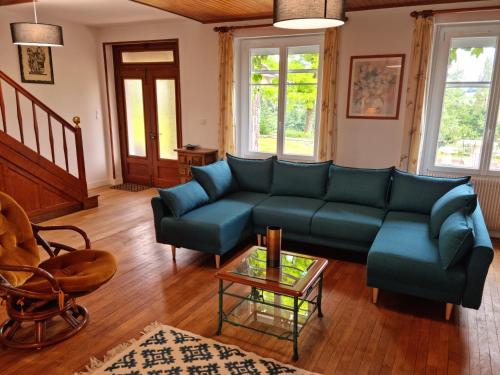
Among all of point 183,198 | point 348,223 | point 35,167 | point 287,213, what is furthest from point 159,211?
point 35,167

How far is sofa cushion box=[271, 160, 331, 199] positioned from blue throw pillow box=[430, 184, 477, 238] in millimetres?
1279

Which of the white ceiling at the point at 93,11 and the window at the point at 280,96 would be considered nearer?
the white ceiling at the point at 93,11

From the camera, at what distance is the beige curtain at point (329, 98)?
478 cm

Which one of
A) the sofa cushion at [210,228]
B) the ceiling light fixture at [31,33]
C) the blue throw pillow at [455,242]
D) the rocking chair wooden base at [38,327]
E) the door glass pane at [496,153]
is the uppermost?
the ceiling light fixture at [31,33]

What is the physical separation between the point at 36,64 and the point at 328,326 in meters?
5.58

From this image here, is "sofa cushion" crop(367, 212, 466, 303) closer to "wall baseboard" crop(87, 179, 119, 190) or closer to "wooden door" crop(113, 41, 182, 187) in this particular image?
"wooden door" crop(113, 41, 182, 187)

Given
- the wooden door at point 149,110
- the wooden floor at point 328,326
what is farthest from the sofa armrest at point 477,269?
the wooden door at point 149,110

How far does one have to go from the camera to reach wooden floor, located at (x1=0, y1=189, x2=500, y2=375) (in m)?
2.35

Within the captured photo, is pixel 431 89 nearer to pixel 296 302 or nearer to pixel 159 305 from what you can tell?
pixel 296 302

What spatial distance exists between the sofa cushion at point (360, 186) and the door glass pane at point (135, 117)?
4.03 metres

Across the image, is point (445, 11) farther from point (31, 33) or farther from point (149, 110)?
point (149, 110)

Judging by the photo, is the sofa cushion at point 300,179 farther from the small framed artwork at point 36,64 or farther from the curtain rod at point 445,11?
the small framed artwork at point 36,64

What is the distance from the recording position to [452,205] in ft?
10.2

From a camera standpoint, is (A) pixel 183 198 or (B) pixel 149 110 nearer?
(A) pixel 183 198
